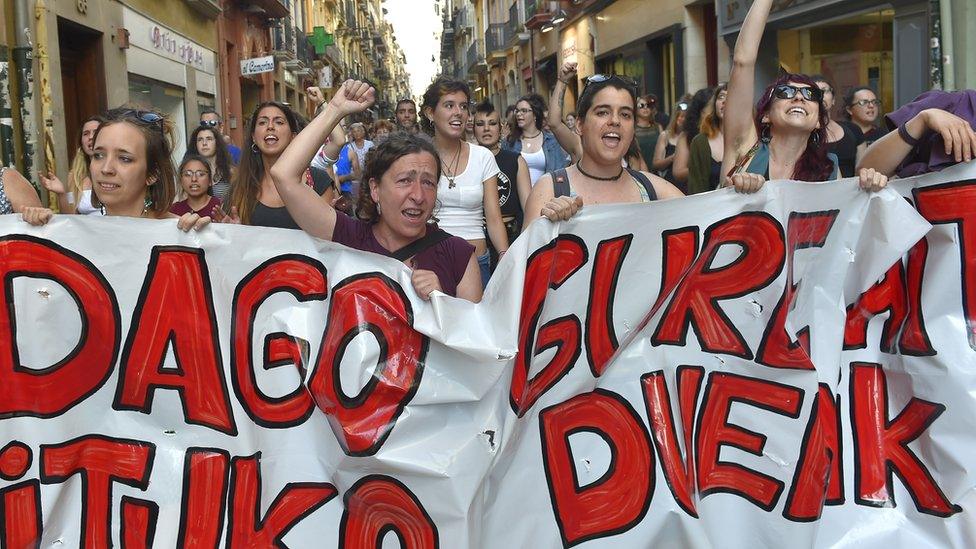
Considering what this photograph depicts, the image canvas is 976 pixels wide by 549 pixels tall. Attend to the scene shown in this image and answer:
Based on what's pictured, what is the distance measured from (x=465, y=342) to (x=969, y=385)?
4.98ft

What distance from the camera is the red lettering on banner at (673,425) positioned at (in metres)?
2.87

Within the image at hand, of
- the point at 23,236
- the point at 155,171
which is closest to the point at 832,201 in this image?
the point at 155,171

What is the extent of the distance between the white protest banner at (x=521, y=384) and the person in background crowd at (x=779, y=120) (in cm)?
51

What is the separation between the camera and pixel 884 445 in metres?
3.00

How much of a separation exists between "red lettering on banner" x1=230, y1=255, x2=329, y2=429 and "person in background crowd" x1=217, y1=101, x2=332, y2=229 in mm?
1368

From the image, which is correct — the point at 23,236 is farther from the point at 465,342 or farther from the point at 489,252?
the point at 489,252

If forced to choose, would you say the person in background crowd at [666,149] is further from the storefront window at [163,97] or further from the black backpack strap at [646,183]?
the storefront window at [163,97]

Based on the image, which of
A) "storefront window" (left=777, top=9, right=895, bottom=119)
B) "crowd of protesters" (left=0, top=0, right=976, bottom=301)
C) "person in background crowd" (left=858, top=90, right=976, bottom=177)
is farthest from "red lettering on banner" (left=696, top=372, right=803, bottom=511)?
"storefront window" (left=777, top=9, right=895, bottom=119)

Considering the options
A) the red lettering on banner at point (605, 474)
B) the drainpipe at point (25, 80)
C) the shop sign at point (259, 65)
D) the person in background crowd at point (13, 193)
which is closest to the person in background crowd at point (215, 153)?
the person in background crowd at point (13, 193)

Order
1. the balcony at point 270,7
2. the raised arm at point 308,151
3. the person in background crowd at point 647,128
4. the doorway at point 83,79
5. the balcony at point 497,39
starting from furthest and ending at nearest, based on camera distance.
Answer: the balcony at point 497,39 → the balcony at point 270,7 → the doorway at point 83,79 → the person in background crowd at point 647,128 → the raised arm at point 308,151

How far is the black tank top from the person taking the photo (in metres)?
5.40

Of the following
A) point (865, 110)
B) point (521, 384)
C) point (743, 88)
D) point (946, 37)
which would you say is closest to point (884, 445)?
point (521, 384)

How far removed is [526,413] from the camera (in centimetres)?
291

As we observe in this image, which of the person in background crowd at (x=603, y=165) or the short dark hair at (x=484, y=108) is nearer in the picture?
the person in background crowd at (x=603, y=165)
